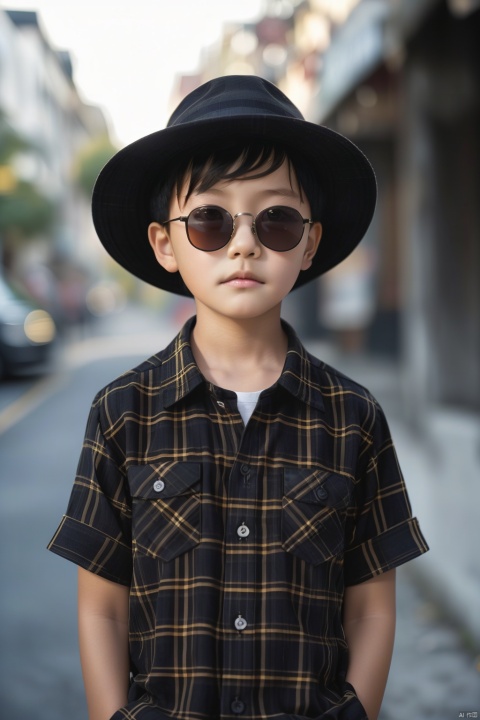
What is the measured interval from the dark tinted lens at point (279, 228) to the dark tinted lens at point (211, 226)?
0.05 m

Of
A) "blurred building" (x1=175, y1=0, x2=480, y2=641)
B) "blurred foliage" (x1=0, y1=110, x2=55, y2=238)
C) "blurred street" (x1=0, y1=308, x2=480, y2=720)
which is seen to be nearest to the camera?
"blurred street" (x1=0, y1=308, x2=480, y2=720)

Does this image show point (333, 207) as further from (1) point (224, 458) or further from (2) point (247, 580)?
(2) point (247, 580)

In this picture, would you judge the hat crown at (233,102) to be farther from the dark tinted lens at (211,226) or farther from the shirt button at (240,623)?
the shirt button at (240,623)

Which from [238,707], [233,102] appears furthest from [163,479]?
[233,102]

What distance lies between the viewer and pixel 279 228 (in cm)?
157

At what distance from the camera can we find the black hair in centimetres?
159

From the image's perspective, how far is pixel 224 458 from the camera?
1.58 meters

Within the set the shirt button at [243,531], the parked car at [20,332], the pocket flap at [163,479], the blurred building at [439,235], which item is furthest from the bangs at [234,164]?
the parked car at [20,332]

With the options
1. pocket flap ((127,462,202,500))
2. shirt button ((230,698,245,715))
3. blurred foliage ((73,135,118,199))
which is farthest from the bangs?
blurred foliage ((73,135,118,199))

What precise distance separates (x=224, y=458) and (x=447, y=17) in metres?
5.02

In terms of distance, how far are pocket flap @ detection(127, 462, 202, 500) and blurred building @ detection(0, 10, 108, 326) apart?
5079 millimetres

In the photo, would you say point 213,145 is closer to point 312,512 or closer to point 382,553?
point 312,512

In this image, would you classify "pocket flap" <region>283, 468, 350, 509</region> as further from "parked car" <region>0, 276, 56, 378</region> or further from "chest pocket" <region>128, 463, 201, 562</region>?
"parked car" <region>0, 276, 56, 378</region>

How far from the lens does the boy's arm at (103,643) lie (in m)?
1.59
